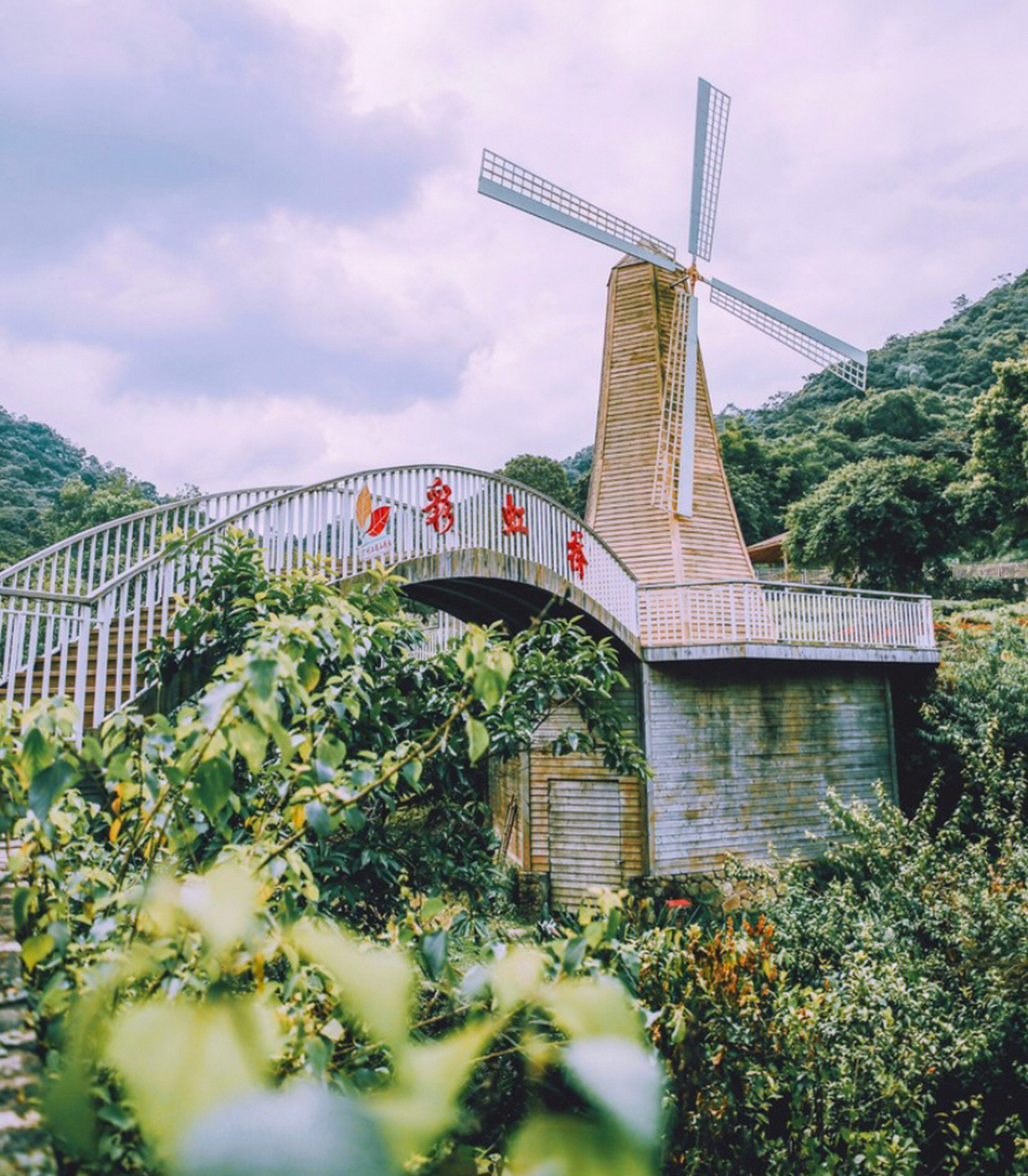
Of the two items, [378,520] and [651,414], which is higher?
[651,414]

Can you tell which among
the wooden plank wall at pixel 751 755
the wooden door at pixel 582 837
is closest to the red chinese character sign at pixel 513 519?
the wooden plank wall at pixel 751 755

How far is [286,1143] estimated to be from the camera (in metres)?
0.35

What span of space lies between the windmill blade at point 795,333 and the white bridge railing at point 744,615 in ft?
26.3

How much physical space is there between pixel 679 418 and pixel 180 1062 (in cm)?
1561

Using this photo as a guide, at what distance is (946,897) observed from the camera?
7344mm

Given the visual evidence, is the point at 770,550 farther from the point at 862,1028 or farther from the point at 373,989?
the point at 373,989

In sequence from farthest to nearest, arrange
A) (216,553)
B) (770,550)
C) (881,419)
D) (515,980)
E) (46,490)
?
(46,490)
(881,419)
(770,550)
(216,553)
(515,980)

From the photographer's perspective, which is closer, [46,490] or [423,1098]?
[423,1098]

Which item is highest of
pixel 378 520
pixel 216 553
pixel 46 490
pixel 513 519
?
pixel 46 490

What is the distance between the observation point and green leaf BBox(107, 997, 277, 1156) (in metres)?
0.42

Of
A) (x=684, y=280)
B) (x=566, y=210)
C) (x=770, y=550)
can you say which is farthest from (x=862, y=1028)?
(x=770, y=550)

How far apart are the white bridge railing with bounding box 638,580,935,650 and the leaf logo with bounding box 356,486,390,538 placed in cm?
553

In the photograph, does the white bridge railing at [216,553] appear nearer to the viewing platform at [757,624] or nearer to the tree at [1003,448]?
the viewing platform at [757,624]

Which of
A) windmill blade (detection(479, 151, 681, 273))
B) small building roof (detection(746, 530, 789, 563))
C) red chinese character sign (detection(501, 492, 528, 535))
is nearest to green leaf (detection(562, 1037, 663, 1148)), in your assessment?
red chinese character sign (detection(501, 492, 528, 535))
